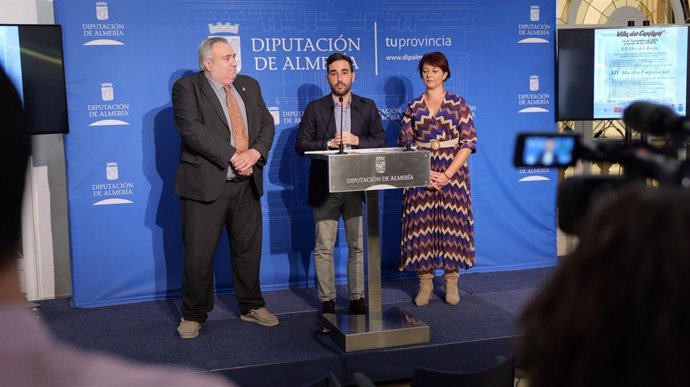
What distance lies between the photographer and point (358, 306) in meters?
4.88

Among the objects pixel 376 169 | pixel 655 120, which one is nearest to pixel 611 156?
pixel 655 120

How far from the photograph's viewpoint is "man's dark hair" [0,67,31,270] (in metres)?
0.63

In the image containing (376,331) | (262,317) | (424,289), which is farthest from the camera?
(424,289)

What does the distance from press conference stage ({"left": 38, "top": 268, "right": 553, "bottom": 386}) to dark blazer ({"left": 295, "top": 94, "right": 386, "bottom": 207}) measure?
2.70 feet

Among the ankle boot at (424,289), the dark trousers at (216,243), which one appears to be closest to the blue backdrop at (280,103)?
the ankle boot at (424,289)

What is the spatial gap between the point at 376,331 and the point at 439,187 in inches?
45.2

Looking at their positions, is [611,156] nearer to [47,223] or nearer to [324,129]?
[324,129]

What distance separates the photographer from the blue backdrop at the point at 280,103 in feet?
17.4

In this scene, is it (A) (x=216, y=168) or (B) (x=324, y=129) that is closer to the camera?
(A) (x=216, y=168)

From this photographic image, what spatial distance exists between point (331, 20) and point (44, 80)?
6.61 feet

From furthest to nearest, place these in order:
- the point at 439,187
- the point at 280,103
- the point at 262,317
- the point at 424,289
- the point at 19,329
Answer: the point at 280,103
the point at 424,289
the point at 439,187
the point at 262,317
the point at 19,329

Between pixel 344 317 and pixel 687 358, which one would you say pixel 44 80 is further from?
pixel 687 358

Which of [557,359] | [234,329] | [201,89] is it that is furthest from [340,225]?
[557,359]

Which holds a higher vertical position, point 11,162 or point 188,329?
point 11,162
